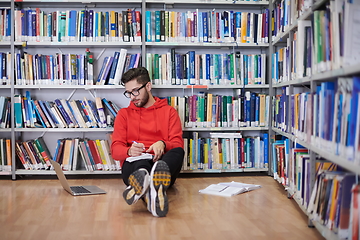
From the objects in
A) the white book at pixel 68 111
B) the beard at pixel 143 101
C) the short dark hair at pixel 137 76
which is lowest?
the white book at pixel 68 111

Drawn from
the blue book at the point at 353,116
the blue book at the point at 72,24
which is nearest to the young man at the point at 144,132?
the blue book at the point at 72,24

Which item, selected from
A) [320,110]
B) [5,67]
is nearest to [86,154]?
[5,67]

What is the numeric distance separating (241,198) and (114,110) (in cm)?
158

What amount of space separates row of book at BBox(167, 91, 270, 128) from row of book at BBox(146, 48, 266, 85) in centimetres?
16

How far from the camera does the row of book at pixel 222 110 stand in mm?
3906

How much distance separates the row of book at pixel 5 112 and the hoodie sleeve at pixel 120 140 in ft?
3.95

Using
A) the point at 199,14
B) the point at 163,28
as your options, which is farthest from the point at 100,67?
the point at 199,14

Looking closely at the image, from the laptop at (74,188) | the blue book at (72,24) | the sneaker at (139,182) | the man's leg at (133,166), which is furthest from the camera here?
the blue book at (72,24)

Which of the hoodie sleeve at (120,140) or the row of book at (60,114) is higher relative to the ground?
the row of book at (60,114)

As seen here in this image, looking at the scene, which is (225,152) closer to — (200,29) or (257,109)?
(257,109)

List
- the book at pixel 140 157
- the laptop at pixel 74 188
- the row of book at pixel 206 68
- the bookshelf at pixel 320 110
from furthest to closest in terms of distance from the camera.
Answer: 1. the row of book at pixel 206 68
2. the laptop at pixel 74 188
3. the book at pixel 140 157
4. the bookshelf at pixel 320 110

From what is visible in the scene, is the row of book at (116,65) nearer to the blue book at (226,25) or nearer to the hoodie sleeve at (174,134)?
the hoodie sleeve at (174,134)

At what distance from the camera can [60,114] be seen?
12.6ft

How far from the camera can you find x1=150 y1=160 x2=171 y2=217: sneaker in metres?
2.53
